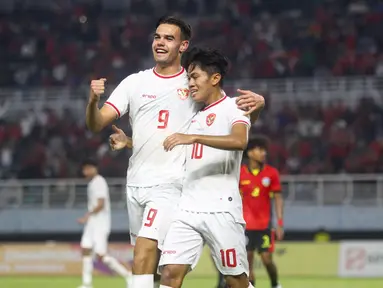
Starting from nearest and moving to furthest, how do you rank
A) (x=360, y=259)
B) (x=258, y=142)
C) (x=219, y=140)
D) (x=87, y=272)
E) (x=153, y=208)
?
(x=219, y=140), (x=153, y=208), (x=258, y=142), (x=87, y=272), (x=360, y=259)

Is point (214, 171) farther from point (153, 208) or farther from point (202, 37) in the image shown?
point (202, 37)

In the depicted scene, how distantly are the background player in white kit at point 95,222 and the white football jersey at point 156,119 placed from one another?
763cm

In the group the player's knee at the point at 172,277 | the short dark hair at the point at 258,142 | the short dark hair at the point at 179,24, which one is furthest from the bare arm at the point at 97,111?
the short dark hair at the point at 258,142

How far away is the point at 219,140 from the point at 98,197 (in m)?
8.68

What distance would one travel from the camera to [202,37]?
86.4 ft

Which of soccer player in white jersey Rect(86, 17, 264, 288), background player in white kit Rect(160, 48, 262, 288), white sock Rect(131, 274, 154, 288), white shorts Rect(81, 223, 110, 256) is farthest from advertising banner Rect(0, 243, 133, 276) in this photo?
background player in white kit Rect(160, 48, 262, 288)

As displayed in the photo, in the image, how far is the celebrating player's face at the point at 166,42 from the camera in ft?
25.7

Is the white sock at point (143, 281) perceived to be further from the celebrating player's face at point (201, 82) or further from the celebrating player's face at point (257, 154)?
the celebrating player's face at point (257, 154)

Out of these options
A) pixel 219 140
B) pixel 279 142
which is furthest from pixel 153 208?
pixel 279 142

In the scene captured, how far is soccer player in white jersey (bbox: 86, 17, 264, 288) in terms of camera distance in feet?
25.6

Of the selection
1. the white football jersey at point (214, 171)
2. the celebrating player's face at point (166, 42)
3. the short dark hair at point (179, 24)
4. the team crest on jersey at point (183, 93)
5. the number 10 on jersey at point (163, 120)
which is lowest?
the white football jersey at point (214, 171)

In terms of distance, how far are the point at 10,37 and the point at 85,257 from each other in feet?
42.8

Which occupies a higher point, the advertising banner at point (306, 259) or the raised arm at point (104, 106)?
the raised arm at point (104, 106)

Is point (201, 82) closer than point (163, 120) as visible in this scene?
Yes
